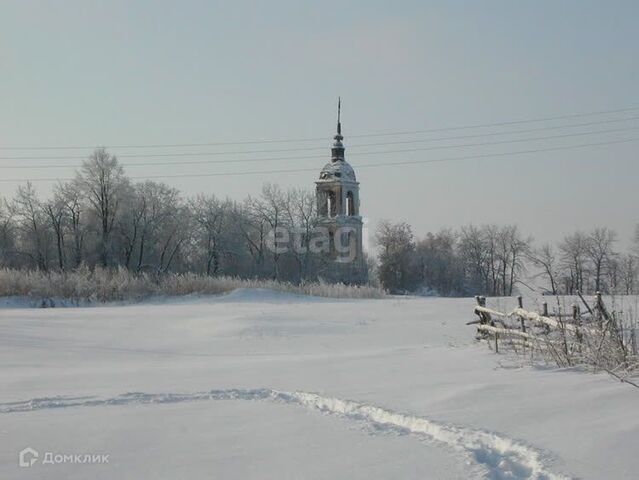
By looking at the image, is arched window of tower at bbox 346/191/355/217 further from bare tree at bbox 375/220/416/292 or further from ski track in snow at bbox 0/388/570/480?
ski track in snow at bbox 0/388/570/480

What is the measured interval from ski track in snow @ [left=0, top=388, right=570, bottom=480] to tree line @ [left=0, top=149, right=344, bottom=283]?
151ft

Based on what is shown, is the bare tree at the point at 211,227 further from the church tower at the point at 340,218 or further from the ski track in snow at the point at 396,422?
the ski track in snow at the point at 396,422

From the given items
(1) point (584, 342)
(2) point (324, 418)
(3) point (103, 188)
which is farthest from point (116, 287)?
(2) point (324, 418)

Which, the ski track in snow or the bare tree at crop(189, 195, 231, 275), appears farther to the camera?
the bare tree at crop(189, 195, 231, 275)

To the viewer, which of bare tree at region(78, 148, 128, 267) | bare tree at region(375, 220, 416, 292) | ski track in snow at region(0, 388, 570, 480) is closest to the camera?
ski track in snow at region(0, 388, 570, 480)

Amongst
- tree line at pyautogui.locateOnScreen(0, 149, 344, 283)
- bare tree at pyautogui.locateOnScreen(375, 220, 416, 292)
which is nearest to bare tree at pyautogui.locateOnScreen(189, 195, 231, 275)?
tree line at pyautogui.locateOnScreen(0, 149, 344, 283)

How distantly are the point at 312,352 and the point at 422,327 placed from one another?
616 centimetres

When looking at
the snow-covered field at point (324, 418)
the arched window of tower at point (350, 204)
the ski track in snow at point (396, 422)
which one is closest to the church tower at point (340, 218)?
the arched window of tower at point (350, 204)

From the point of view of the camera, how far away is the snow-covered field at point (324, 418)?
4.83 meters

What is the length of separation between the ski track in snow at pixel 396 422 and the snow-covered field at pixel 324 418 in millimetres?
17

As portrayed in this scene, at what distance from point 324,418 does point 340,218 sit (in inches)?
2015

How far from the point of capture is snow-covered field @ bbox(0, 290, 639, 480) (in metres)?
4.83

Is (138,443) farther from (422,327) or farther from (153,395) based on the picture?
(422,327)

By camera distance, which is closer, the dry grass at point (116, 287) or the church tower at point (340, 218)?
the dry grass at point (116, 287)
